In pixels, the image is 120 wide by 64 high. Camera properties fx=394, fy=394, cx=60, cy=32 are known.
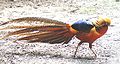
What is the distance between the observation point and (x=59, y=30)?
15.9 ft

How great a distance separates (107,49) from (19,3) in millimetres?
4246

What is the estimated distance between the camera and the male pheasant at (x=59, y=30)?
185 inches

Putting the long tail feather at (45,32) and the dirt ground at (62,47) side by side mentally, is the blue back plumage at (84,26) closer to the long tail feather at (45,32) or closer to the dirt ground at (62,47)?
the long tail feather at (45,32)

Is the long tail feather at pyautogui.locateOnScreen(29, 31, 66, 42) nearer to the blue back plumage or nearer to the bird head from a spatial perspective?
the blue back plumage

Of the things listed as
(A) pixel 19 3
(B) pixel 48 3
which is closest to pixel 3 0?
(A) pixel 19 3

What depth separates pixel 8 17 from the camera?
7480 mm

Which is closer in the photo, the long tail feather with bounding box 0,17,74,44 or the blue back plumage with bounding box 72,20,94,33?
the blue back plumage with bounding box 72,20,94,33

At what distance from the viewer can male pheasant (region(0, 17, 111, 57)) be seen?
469 centimetres

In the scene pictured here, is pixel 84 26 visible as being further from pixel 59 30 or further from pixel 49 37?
pixel 49 37

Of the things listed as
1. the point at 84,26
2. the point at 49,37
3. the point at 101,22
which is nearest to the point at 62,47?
the point at 49,37

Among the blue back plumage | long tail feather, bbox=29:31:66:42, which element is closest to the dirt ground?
long tail feather, bbox=29:31:66:42

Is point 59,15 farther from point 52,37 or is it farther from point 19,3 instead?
point 52,37

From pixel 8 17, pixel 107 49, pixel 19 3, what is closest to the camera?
pixel 107 49

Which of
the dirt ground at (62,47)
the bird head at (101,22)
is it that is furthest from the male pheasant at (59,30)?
the dirt ground at (62,47)
